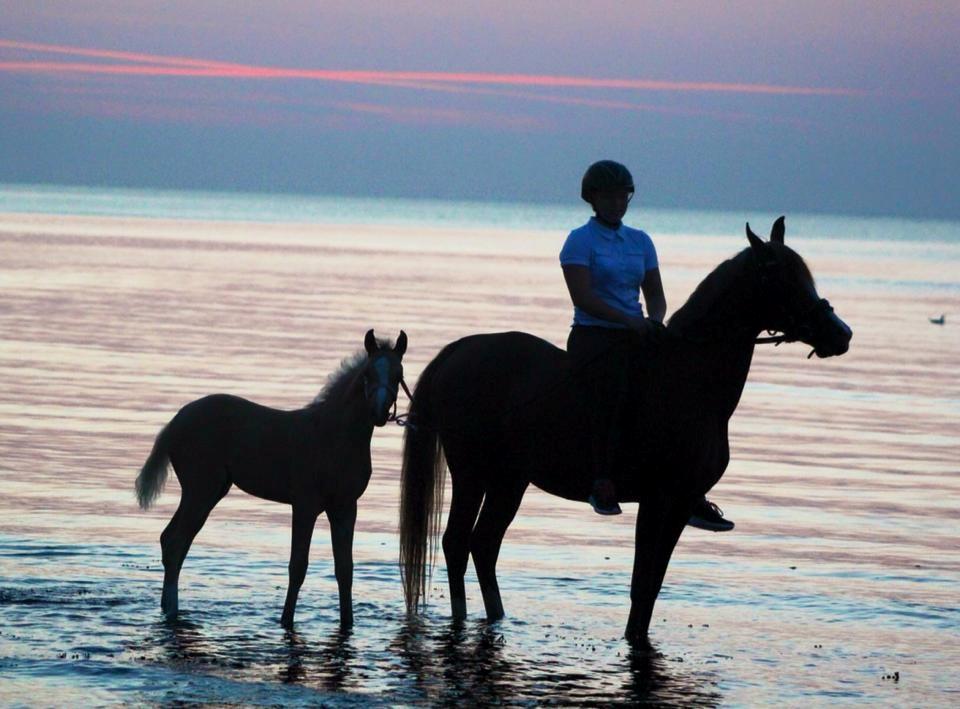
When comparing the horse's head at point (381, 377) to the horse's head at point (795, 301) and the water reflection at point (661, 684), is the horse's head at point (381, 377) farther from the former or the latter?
the horse's head at point (795, 301)

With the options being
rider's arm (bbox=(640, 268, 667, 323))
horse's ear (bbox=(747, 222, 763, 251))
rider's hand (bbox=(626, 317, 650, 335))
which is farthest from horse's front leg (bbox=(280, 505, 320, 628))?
horse's ear (bbox=(747, 222, 763, 251))

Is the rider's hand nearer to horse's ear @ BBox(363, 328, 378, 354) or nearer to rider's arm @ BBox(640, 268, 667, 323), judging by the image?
rider's arm @ BBox(640, 268, 667, 323)

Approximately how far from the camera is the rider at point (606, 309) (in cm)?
905

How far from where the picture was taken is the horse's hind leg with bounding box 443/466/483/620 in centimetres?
993

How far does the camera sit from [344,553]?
933cm

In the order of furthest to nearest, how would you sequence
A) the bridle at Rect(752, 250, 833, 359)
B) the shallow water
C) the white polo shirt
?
the white polo shirt
the bridle at Rect(752, 250, 833, 359)
the shallow water

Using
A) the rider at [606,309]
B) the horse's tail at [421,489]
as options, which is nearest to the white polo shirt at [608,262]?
the rider at [606,309]

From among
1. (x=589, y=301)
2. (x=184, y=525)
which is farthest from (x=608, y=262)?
(x=184, y=525)

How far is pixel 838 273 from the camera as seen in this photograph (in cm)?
6612

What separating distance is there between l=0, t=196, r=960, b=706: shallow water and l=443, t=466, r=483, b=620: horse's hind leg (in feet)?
0.66

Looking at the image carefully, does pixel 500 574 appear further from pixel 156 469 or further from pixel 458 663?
pixel 156 469

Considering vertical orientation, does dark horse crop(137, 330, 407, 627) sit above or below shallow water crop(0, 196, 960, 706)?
above

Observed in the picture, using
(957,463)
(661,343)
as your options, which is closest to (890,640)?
(661,343)

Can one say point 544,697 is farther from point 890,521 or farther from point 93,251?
point 93,251
